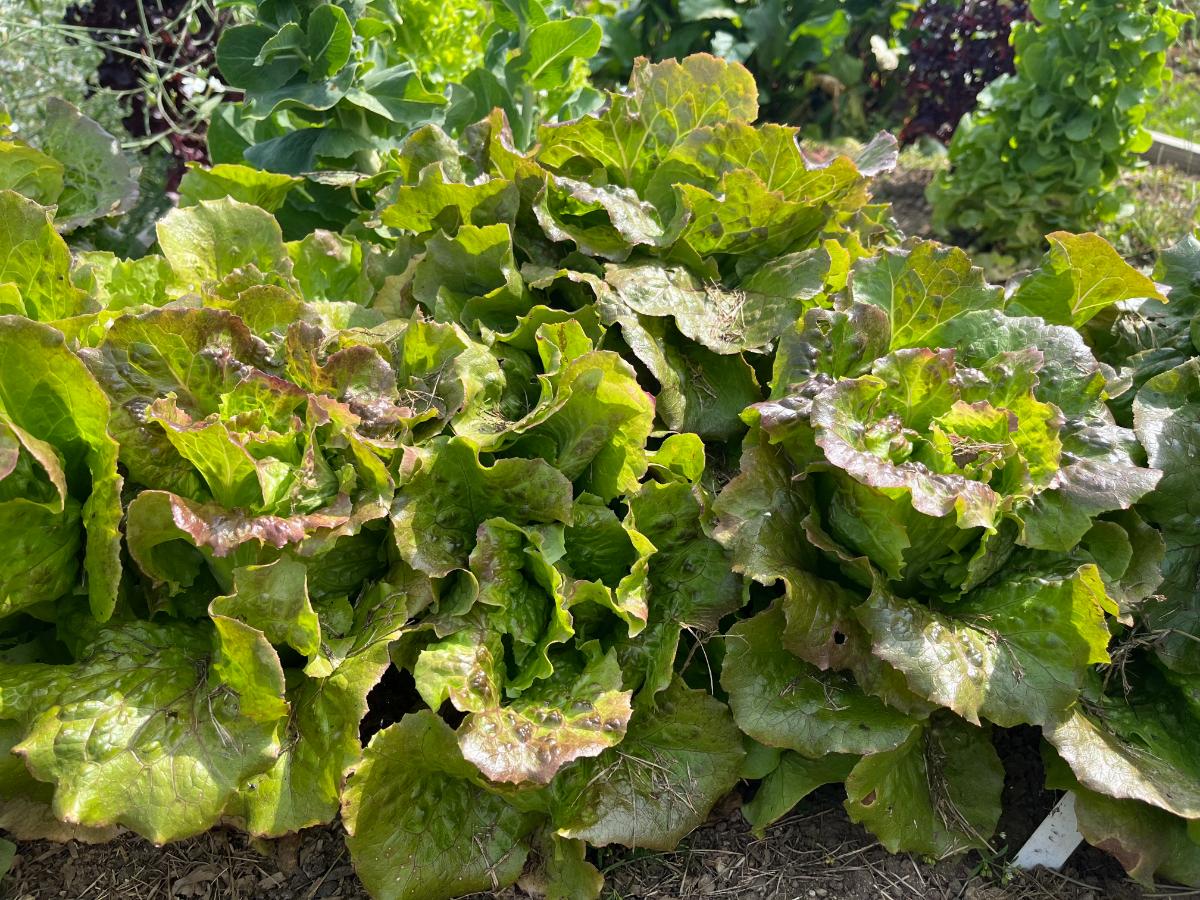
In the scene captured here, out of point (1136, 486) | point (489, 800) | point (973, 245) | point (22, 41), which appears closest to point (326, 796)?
point (489, 800)

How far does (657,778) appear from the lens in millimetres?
2311

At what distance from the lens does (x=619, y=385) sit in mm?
2242

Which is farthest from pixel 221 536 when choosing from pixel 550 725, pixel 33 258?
pixel 33 258

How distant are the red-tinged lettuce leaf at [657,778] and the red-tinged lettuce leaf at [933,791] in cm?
33

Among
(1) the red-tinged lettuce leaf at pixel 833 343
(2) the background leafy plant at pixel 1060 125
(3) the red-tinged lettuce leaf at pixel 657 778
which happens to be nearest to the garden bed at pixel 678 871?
(3) the red-tinged lettuce leaf at pixel 657 778

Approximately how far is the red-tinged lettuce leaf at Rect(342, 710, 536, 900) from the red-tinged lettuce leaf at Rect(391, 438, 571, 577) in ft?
1.28

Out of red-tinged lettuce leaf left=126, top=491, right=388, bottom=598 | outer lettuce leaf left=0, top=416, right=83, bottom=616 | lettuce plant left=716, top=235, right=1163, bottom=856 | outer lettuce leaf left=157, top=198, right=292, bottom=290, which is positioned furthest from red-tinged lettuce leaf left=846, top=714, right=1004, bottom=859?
outer lettuce leaf left=157, top=198, right=292, bottom=290

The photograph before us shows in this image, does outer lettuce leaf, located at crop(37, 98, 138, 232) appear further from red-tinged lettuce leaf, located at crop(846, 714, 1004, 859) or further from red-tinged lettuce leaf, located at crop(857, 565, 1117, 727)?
red-tinged lettuce leaf, located at crop(846, 714, 1004, 859)

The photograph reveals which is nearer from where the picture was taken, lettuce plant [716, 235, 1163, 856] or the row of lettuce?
the row of lettuce

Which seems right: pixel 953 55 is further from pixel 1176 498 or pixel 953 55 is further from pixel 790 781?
pixel 790 781

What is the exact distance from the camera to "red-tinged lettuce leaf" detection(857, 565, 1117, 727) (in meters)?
2.12

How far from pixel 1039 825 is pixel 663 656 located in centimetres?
114

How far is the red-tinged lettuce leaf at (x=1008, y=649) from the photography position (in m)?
2.12

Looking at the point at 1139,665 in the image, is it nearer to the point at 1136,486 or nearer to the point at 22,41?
the point at 1136,486
